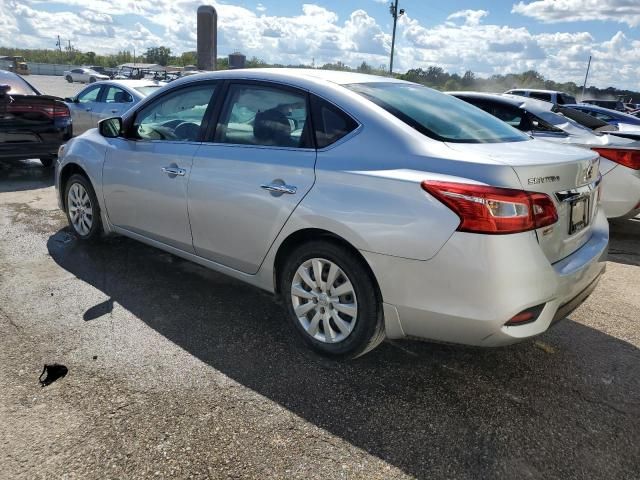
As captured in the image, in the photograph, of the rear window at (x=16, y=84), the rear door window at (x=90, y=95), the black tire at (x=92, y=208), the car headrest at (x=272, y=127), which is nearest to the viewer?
the car headrest at (x=272, y=127)

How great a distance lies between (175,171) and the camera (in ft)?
12.3

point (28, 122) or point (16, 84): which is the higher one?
point (16, 84)

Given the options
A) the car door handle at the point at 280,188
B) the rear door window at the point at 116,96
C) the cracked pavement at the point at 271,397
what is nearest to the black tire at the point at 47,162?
the rear door window at the point at 116,96

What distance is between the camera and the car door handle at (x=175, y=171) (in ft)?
12.2

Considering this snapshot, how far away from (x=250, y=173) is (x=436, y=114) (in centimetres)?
121

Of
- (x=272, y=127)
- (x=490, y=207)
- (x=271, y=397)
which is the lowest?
(x=271, y=397)

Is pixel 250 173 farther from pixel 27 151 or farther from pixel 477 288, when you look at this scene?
pixel 27 151

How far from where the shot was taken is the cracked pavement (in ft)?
7.56

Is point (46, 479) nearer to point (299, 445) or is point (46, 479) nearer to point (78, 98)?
point (299, 445)

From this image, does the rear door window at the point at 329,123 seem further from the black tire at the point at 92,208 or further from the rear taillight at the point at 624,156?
the rear taillight at the point at 624,156

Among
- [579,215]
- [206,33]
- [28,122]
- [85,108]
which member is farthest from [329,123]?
[206,33]

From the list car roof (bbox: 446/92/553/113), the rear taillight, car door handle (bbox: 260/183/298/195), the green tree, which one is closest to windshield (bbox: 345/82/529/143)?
car door handle (bbox: 260/183/298/195)

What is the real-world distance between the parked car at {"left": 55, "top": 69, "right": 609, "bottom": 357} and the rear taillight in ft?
8.79

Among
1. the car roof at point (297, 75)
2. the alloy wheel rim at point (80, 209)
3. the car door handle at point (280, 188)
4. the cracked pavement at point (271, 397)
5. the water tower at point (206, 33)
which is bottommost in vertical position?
the cracked pavement at point (271, 397)
